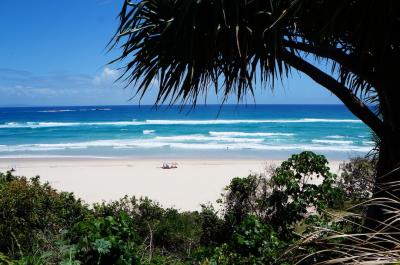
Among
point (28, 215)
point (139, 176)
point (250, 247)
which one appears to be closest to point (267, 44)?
point (250, 247)

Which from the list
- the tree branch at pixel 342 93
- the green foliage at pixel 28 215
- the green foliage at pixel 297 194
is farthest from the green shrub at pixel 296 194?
the green foliage at pixel 28 215

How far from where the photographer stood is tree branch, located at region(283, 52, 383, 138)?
272 centimetres

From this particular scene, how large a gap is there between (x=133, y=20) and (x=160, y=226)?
10.7 ft

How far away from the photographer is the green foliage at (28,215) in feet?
14.2

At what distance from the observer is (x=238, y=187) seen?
522 cm

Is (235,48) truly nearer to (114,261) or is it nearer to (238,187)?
(114,261)

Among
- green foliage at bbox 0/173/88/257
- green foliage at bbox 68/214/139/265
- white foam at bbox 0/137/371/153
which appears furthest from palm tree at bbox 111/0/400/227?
white foam at bbox 0/137/371/153

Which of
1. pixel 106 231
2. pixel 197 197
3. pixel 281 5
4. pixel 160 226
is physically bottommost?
pixel 197 197

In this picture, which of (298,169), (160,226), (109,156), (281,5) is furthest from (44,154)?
(281,5)

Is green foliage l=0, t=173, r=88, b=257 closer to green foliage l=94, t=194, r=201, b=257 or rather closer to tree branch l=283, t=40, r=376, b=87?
green foliage l=94, t=194, r=201, b=257

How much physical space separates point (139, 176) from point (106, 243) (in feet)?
41.6

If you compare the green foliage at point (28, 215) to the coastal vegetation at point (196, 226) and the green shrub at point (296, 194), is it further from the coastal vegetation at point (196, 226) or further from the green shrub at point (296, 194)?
the green shrub at point (296, 194)

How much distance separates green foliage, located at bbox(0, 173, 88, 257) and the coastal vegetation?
0.01m

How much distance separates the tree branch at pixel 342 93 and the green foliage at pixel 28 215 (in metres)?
2.77
